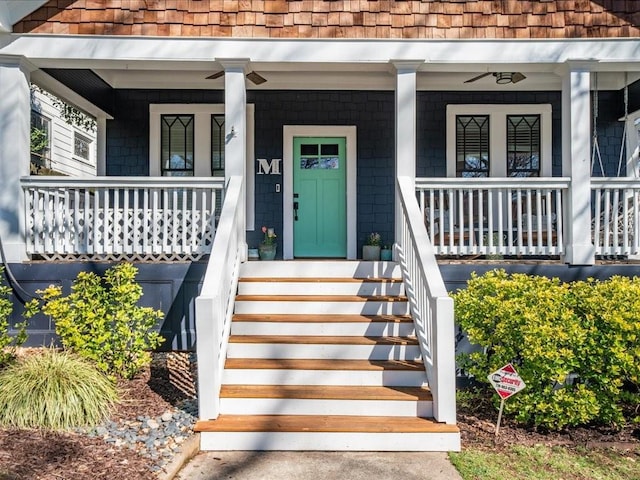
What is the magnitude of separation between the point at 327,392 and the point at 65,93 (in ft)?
17.6

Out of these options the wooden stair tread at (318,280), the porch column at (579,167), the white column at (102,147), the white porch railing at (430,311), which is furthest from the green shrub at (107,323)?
the porch column at (579,167)

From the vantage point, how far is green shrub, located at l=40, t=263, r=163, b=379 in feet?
13.9

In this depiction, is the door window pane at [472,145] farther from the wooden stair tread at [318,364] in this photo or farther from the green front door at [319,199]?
the wooden stair tread at [318,364]

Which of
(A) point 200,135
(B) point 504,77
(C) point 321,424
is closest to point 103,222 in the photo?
(A) point 200,135

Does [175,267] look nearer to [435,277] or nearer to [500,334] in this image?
[435,277]

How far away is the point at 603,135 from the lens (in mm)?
7469

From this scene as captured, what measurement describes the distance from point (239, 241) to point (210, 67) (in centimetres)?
199

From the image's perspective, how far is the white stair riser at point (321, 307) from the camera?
4.79 meters

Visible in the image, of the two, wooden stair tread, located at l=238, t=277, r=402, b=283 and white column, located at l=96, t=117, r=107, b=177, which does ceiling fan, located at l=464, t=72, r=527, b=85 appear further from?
white column, located at l=96, t=117, r=107, b=177

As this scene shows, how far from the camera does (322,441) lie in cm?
347

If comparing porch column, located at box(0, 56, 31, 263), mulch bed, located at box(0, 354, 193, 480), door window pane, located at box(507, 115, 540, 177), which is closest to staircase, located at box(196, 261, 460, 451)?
mulch bed, located at box(0, 354, 193, 480)

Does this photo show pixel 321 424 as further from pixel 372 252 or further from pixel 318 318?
pixel 372 252

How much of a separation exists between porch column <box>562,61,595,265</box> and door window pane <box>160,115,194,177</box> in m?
4.99

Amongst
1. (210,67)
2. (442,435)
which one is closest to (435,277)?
(442,435)
